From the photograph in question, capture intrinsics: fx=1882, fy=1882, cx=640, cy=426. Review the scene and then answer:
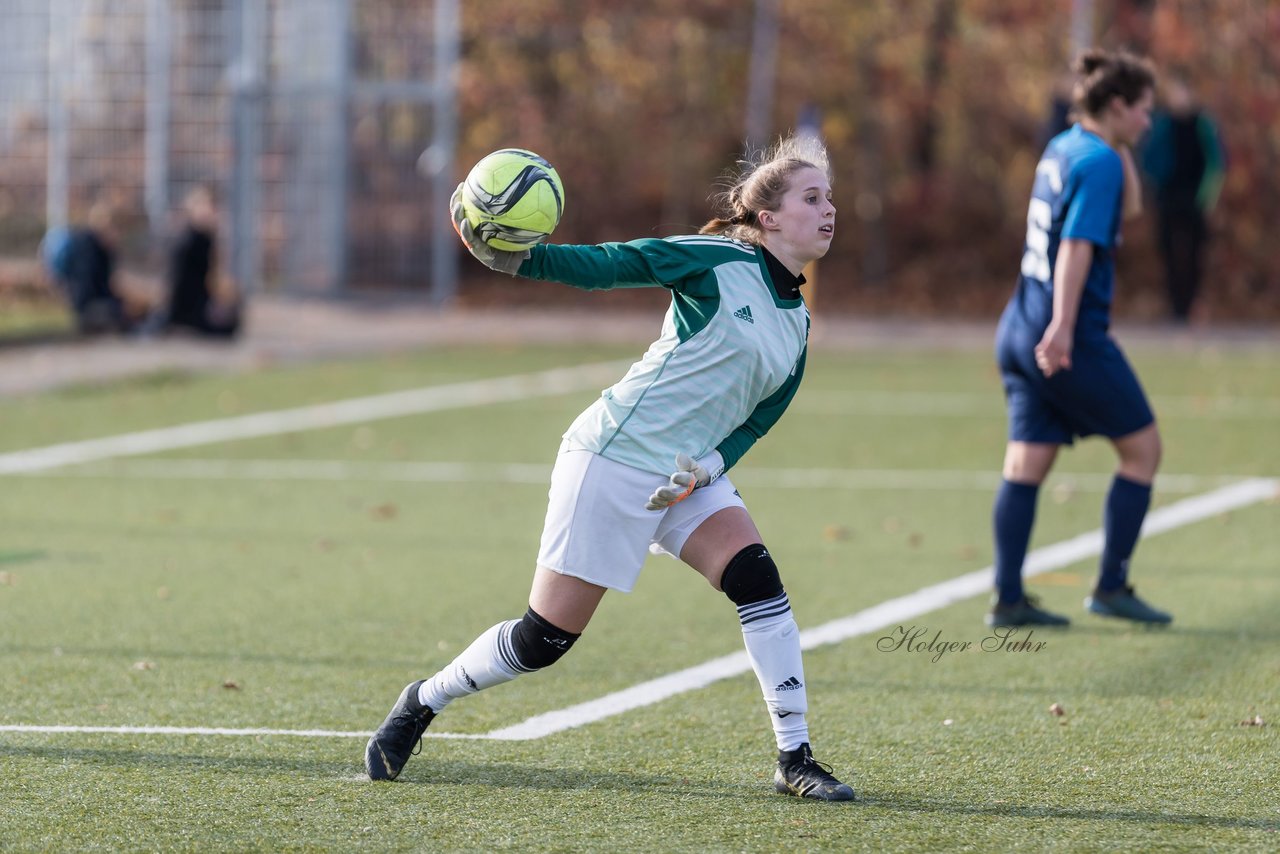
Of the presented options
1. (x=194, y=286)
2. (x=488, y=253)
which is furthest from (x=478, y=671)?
(x=194, y=286)

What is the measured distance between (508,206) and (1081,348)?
3.20m

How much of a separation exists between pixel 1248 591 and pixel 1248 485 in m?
→ 3.16

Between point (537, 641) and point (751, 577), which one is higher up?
point (751, 577)

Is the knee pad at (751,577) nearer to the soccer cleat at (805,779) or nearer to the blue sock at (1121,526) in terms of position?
the soccer cleat at (805,779)

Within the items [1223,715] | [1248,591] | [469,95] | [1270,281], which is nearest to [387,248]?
[469,95]

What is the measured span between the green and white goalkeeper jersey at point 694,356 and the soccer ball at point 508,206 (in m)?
0.08

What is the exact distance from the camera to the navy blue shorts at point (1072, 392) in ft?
23.7

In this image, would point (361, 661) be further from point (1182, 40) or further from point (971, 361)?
point (1182, 40)

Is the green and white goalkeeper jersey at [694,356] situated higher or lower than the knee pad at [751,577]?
higher

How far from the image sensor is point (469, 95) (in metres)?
25.9

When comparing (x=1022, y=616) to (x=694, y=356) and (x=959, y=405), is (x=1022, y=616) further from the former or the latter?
(x=959, y=405)

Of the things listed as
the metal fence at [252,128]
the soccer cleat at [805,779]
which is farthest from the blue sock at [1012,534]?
the metal fence at [252,128]

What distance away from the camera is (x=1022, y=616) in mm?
7449
